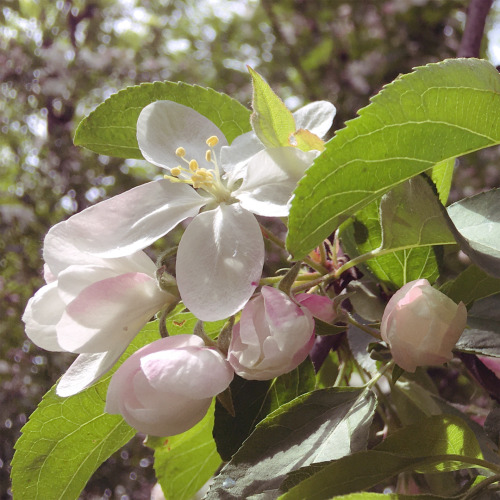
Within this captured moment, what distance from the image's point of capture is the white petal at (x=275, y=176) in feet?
1.46

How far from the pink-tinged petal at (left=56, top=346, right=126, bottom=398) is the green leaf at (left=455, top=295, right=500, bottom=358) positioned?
10.8 inches

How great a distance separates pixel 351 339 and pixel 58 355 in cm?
176

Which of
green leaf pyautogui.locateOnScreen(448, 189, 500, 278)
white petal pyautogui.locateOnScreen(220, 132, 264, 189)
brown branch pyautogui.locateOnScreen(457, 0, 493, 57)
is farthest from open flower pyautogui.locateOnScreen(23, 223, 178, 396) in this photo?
brown branch pyautogui.locateOnScreen(457, 0, 493, 57)

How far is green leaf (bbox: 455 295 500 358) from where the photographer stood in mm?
529

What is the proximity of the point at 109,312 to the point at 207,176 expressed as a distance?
13cm

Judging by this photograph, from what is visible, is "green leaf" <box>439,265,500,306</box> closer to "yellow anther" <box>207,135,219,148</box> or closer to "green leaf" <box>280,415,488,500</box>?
"green leaf" <box>280,415,488,500</box>

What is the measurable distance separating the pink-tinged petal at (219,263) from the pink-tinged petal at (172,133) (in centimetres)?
10

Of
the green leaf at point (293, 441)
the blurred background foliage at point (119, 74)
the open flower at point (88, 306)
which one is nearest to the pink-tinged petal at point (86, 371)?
the open flower at point (88, 306)

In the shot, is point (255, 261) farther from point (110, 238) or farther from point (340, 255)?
point (340, 255)

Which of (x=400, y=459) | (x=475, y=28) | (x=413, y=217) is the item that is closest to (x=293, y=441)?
(x=400, y=459)

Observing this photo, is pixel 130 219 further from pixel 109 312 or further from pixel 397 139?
pixel 397 139

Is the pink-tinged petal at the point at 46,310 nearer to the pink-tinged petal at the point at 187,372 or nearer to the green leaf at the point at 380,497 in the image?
the pink-tinged petal at the point at 187,372

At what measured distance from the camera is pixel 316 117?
53 cm

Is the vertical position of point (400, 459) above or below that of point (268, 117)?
below
